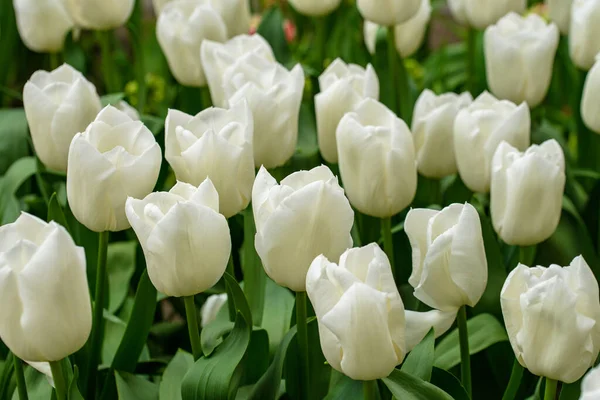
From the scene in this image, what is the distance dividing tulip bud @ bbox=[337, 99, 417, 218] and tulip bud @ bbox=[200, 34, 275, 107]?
258mm

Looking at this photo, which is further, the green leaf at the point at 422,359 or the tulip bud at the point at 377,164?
the tulip bud at the point at 377,164

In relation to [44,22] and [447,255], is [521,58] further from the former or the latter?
[44,22]

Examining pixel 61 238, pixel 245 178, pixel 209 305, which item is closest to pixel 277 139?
pixel 245 178

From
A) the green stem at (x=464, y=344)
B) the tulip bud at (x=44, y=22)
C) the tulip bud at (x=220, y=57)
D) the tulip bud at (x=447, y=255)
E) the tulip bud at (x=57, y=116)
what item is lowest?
the tulip bud at (x=44, y=22)

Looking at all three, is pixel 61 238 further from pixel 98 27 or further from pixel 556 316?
pixel 98 27

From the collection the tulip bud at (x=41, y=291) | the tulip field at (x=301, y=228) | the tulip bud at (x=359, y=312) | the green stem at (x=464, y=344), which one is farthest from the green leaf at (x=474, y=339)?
the tulip bud at (x=41, y=291)

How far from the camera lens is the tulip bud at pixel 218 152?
944 millimetres

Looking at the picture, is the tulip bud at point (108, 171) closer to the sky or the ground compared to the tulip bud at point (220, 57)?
closer to the sky

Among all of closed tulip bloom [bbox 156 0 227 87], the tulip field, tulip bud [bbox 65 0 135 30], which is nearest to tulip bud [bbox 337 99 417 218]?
the tulip field

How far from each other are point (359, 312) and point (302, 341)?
0.22 metres

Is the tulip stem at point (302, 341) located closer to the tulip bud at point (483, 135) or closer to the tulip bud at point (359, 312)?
the tulip bud at point (359, 312)

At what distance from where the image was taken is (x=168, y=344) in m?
1.38

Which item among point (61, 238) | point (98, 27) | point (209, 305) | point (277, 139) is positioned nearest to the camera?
point (61, 238)

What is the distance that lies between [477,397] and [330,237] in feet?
1.52
